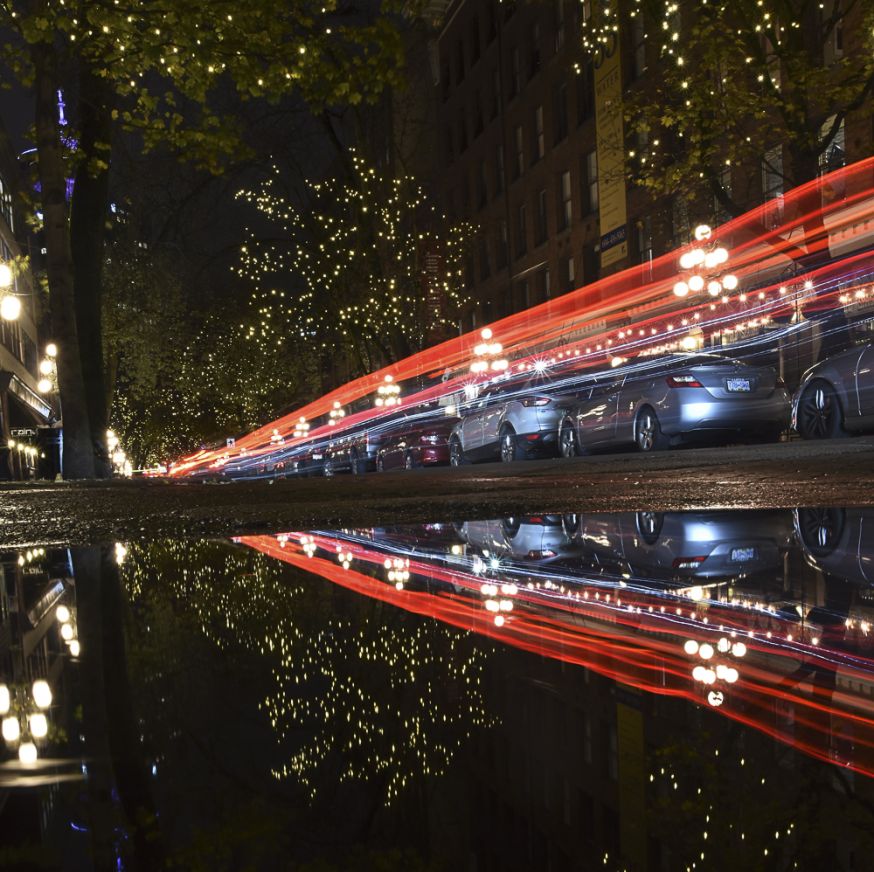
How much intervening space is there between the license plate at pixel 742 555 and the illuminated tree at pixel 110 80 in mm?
11173

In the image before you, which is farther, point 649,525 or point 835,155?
point 835,155

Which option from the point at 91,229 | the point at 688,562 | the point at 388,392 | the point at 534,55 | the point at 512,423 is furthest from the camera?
the point at 534,55

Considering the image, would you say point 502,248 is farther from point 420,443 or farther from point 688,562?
point 688,562

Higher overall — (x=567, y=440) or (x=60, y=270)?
(x=60, y=270)

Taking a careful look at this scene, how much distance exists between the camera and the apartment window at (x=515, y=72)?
44.1 meters

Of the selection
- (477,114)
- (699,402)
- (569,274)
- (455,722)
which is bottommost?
(455,722)

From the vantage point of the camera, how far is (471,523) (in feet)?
19.2

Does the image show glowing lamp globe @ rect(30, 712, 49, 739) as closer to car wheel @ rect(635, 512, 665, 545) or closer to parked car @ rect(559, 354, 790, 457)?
car wheel @ rect(635, 512, 665, 545)

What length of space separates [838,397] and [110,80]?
40.5 feet

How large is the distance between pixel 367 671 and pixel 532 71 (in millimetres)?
44008

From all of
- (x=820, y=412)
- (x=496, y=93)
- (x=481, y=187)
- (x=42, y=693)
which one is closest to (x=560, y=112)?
(x=496, y=93)

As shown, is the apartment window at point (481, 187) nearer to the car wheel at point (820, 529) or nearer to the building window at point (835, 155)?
the building window at point (835, 155)

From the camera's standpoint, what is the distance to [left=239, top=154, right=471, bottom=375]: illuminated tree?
34.3m

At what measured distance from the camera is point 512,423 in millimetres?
19672
